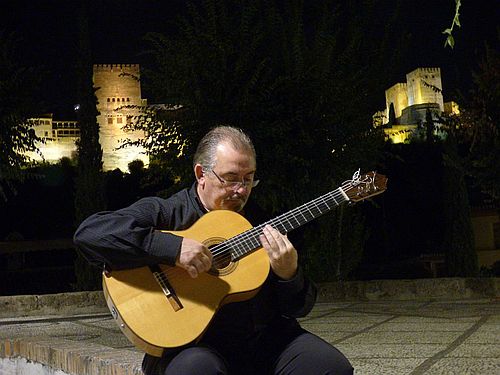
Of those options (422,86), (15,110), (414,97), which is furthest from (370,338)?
(414,97)

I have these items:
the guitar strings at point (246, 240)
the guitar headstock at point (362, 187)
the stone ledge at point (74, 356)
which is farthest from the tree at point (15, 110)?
the guitar headstock at point (362, 187)

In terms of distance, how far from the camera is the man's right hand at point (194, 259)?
1886mm

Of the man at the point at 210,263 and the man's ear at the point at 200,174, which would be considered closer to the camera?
the man at the point at 210,263

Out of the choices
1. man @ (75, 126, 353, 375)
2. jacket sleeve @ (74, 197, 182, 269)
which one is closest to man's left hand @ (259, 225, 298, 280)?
man @ (75, 126, 353, 375)

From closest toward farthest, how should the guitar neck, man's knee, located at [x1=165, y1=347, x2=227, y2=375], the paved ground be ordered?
1. man's knee, located at [x1=165, y1=347, x2=227, y2=375]
2. the guitar neck
3. the paved ground

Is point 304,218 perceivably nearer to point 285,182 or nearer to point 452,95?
point 285,182

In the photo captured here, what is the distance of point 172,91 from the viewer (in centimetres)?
699

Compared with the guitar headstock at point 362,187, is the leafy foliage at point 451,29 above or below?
above

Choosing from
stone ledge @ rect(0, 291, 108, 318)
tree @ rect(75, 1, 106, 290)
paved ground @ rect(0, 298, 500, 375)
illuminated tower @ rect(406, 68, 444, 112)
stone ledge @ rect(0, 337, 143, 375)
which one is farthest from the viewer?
illuminated tower @ rect(406, 68, 444, 112)

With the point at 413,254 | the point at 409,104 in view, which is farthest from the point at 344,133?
the point at 409,104

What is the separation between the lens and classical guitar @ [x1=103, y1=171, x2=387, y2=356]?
1856mm

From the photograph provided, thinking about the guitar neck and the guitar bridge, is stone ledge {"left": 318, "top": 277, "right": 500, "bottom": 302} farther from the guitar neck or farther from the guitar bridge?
the guitar bridge

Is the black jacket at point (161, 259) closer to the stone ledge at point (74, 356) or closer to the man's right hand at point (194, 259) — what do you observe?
the man's right hand at point (194, 259)

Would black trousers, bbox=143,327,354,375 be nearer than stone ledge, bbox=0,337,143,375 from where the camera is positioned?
Yes
